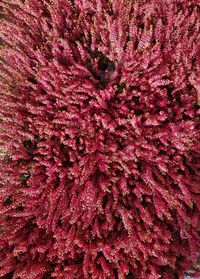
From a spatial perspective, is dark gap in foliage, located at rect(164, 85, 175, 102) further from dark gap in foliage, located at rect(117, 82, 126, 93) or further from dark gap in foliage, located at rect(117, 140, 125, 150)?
dark gap in foliage, located at rect(117, 140, 125, 150)

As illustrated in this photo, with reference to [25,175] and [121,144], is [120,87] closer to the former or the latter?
[121,144]

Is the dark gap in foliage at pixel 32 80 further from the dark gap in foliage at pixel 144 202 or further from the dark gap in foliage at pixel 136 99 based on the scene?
the dark gap in foliage at pixel 144 202

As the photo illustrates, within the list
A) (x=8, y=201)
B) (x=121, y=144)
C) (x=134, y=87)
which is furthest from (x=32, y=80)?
(x=8, y=201)

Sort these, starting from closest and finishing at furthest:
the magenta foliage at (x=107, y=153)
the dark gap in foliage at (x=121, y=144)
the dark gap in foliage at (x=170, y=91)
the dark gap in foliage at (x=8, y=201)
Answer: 1. the magenta foliage at (x=107, y=153)
2. the dark gap in foliage at (x=121, y=144)
3. the dark gap in foliage at (x=170, y=91)
4. the dark gap in foliage at (x=8, y=201)

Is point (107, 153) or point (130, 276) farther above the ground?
point (107, 153)

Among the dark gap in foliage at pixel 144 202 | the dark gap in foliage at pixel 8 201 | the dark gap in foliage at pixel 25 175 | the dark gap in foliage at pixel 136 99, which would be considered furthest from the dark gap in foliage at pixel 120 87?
the dark gap in foliage at pixel 8 201

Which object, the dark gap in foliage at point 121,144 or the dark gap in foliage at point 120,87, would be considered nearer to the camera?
the dark gap in foliage at point 121,144

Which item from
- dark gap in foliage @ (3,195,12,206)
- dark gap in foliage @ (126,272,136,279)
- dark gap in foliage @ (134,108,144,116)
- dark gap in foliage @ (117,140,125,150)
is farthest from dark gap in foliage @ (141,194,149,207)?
dark gap in foliage @ (3,195,12,206)

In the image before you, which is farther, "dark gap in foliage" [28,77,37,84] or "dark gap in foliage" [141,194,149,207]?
"dark gap in foliage" [28,77,37,84]

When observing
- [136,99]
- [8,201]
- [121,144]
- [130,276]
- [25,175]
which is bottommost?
[130,276]
